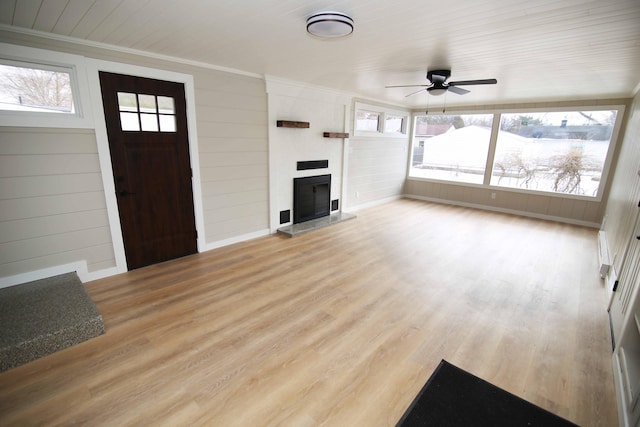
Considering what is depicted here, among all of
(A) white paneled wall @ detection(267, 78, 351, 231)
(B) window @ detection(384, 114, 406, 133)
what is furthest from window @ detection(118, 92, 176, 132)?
(B) window @ detection(384, 114, 406, 133)

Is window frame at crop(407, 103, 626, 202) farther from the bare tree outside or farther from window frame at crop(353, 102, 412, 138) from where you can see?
the bare tree outside

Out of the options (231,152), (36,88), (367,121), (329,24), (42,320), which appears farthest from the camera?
(367,121)

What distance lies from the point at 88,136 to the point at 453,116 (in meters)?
7.39

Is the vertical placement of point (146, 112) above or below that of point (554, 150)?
above

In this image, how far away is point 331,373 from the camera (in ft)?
6.79

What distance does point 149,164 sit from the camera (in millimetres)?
3531

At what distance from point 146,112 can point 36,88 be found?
92 centimetres

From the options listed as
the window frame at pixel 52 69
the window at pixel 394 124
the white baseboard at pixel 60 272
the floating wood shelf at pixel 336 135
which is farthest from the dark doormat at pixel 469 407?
the window at pixel 394 124

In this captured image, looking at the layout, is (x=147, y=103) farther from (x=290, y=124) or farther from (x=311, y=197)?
(x=311, y=197)

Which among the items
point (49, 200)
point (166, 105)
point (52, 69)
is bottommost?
point (49, 200)

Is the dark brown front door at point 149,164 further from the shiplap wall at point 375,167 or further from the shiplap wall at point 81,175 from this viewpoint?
the shiplap wall at point 375,167

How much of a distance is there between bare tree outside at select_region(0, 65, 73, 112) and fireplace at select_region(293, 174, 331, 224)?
10.3ft

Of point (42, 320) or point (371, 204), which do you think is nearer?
point (42, 320)

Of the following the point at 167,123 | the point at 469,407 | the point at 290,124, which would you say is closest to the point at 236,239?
the point at 167,123
